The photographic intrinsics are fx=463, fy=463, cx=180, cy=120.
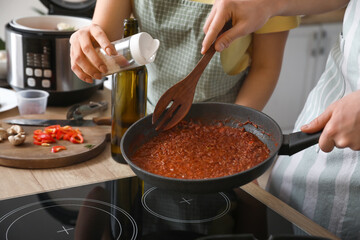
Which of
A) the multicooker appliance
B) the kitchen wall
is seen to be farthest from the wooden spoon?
the kitchen wall

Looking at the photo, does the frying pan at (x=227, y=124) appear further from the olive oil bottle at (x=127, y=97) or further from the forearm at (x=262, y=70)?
the forearm at (x=262, y=70)

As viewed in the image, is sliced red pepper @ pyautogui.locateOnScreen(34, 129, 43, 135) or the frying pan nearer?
Answer: the frying pan

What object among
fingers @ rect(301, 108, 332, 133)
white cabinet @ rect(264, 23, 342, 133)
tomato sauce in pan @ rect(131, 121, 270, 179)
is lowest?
white cabinet @ rect(264, 23, 342, 133)

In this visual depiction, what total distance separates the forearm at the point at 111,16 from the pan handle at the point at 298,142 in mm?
708

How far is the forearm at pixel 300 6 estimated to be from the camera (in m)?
1.00

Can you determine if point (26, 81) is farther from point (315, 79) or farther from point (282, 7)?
point (315, 79)

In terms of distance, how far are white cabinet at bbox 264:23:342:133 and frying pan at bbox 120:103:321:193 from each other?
80.8 inches

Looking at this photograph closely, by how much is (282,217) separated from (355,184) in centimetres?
21

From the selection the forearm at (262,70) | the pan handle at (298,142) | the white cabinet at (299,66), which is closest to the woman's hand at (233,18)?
the pan handle at (298,142)

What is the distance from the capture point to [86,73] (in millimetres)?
1047

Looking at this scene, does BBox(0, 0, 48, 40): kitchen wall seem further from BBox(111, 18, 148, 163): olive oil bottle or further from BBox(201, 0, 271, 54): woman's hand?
BBox(201, 0, 271, 54): woman's hand

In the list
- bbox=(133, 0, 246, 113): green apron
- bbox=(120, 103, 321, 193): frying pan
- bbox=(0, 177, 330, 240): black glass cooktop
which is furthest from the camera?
bbox=(133, 0, 246, 113): green apron

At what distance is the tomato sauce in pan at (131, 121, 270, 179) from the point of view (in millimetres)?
800

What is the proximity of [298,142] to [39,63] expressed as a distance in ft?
3.08
